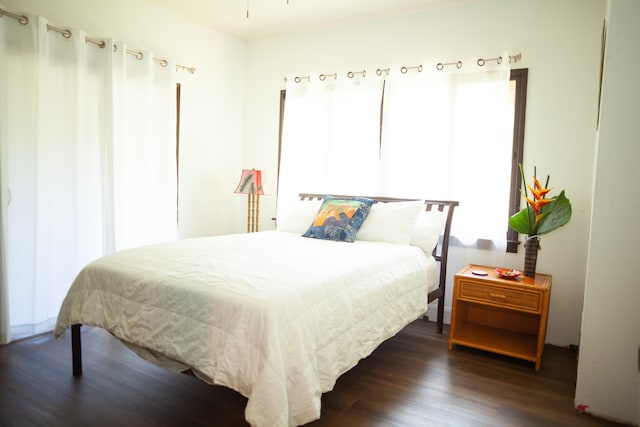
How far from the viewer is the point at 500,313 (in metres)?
2.96

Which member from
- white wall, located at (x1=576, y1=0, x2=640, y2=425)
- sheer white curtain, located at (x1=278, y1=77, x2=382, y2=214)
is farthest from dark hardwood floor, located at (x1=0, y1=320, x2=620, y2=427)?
sheer white curtain, located at (x1=278, y1=77, x2=382, y2=214)

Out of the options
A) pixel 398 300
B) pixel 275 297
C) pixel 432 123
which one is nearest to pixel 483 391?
pixel 398 300

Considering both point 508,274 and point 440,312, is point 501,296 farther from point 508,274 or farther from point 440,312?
point 440,312

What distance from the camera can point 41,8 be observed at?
2.69 m

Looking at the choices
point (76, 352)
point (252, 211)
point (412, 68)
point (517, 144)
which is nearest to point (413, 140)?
point (412, 68)

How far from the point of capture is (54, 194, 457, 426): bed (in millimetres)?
1486

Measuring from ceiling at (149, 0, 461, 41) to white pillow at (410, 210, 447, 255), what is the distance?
1.68 metres

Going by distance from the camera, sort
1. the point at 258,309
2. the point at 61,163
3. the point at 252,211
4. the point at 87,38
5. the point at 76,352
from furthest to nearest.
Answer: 1. the point at 252,211
2. the point at 87,38
3. the point at 61,163
4. the point at 76,352
5. the point at 258,309

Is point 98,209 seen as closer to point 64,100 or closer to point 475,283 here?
point 64,100

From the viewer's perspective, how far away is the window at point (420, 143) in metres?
3.01

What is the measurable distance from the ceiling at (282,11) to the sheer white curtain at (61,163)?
750 millimetres

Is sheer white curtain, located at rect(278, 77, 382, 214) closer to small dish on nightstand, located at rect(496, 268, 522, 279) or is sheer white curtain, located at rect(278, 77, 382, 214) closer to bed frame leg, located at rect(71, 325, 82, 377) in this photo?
small dish on nightstand, located at rect(496, 268, 522, 279)

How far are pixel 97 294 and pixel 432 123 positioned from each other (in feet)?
8.56

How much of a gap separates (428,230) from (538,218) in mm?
732
